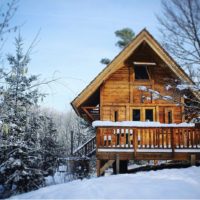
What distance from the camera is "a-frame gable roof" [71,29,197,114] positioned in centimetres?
1621

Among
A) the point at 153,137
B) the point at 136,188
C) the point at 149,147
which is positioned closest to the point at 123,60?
the point at 153,137

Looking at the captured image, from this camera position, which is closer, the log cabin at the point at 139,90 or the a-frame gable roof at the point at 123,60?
the a-frame gable roof at the point at 123,60

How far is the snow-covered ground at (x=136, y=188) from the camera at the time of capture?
8852 millimetres

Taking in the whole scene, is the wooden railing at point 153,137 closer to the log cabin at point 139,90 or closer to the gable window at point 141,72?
the log cabin at point 139,90

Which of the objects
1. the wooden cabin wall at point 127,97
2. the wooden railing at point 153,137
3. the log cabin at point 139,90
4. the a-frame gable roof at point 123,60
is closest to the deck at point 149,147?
the wooden railing at point 153,137

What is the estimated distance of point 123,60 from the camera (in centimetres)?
1691

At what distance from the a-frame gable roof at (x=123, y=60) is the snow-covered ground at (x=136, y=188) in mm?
5794

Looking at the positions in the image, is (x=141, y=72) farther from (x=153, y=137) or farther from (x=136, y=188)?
(x=136, y=188)

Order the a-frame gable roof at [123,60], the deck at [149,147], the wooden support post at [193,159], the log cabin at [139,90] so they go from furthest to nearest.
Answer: the log cabin at [139,90] → the a-frame gable roof at [123,60] → the wooden support post at [193,159] → the deck at [149,147]

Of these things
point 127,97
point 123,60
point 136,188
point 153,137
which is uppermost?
point 123,60

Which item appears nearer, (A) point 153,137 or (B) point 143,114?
(A) point 153,137

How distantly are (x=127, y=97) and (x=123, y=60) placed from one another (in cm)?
227

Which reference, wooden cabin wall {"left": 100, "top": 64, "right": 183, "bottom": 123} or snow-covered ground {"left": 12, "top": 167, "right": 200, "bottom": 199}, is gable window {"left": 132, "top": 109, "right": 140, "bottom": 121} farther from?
snow-covered ground {"left": 12, "top": 167, "right": 200, "bottom": 199}

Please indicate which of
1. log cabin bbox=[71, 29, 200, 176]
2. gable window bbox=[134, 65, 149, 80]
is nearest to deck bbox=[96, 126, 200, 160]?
log cabin bbox=[71, 29, 200, 176]
